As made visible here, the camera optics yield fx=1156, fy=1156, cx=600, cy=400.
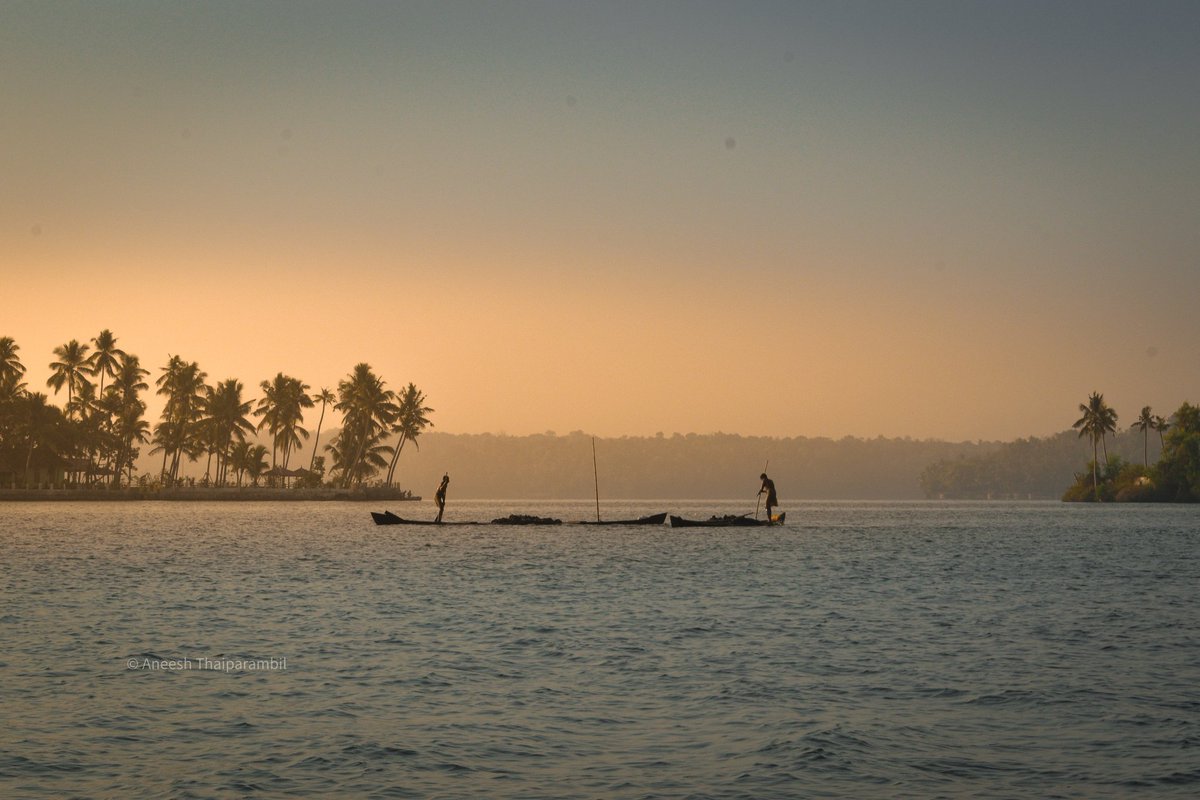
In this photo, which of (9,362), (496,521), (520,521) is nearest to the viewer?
(496,521)

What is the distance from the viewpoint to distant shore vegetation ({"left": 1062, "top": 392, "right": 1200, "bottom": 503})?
546 feet

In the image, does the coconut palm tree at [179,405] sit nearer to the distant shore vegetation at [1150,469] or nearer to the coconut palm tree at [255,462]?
the coconut palm tree at [255,462]

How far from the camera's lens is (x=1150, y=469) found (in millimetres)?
174125

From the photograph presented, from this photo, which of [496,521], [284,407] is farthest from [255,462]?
[496,521]

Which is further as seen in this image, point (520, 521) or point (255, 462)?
point (255, 462)

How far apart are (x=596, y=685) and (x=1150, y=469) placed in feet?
577

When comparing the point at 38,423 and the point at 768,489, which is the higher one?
the point at 38,423

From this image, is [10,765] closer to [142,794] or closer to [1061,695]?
[142,794]

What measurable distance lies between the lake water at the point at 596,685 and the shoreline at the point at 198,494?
341ft

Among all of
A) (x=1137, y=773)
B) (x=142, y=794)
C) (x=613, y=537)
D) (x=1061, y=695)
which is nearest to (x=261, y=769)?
(x=142, y=794)

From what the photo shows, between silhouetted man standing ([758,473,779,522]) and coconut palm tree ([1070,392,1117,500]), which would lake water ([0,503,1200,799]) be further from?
coconut palm tree ([1070,392,1117,500])

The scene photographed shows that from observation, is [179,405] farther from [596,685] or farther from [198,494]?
[596,685]

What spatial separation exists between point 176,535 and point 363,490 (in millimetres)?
101657

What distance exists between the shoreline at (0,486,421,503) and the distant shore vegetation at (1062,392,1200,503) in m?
112
